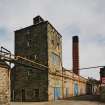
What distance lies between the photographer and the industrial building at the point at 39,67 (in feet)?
95.3

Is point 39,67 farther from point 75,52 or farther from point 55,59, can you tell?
point 75,52

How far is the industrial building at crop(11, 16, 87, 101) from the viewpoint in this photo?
1144 inches

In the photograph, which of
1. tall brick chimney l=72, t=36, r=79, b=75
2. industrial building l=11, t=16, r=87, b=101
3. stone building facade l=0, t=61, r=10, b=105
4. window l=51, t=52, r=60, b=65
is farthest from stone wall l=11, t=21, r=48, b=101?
tall brick chimney l=72, t=36, r=79, b=75

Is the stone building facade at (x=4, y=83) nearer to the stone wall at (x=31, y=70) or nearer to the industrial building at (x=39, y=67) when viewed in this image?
the industrial building at (x=39, y=67)

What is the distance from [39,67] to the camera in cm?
2814

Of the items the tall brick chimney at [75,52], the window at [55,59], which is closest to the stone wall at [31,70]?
the window at [55,59]

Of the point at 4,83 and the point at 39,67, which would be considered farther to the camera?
the point at 39,67

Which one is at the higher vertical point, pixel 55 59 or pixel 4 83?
pixel 55 59

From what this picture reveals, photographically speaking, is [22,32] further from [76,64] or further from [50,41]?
[76,64]

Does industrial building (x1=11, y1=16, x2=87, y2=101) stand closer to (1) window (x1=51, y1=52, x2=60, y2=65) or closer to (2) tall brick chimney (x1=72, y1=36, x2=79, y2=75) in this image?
(1) window (x1=51, y1=52, x2=60, y2=65)

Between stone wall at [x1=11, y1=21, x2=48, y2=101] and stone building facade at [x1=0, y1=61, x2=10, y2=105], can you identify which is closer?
stone building facade at [x1=0, y1=61, x2=10, y2=105]

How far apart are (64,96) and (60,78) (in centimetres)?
307

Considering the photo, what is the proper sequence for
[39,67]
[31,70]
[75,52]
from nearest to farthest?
[39,67]
[31,70]
[75,52]

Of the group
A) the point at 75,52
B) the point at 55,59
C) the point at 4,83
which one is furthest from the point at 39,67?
the point at 75,52
